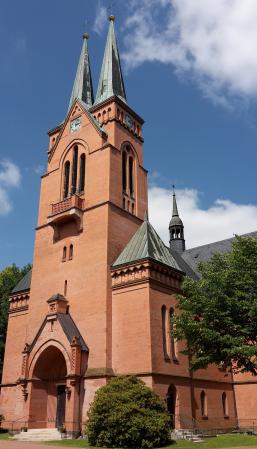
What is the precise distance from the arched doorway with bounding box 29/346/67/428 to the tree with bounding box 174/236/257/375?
34.8 ft

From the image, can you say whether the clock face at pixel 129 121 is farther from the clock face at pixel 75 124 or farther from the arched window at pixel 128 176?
the clock face at pixel 75 124

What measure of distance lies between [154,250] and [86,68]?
25.1 m

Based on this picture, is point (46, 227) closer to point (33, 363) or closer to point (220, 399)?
point (33, 363)

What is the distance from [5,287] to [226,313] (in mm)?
34173

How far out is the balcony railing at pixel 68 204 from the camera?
32519 mm

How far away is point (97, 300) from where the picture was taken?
28.5m

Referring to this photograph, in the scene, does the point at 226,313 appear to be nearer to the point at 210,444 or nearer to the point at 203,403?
the point at 210,444

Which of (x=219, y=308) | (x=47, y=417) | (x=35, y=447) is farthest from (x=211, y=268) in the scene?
(x=47, y=417)

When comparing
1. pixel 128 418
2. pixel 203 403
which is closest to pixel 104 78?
pixel 203 403

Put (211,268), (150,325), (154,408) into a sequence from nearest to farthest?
(154,408), (211,268), (150,325)

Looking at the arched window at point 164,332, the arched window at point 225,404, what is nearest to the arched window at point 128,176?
the arched window at point 164,332

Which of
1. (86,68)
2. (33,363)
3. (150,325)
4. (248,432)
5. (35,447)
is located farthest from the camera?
(86,68)

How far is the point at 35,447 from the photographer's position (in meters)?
19.6

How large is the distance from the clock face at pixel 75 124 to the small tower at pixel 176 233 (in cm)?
1955
